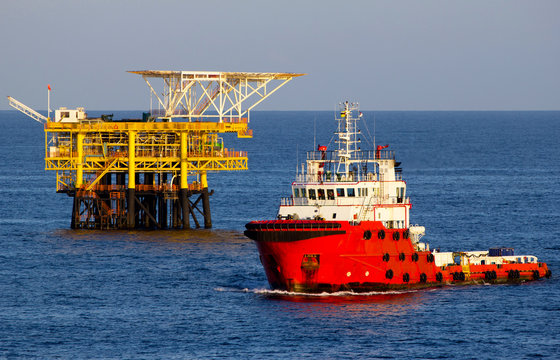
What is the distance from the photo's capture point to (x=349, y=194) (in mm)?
77625

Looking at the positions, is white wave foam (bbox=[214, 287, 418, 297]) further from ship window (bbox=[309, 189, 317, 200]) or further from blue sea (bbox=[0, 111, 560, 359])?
ship window (bbox=[309, 189, 317, 200])

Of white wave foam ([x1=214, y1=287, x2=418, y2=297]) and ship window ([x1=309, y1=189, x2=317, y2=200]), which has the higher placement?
ship window ([x1=309, y1=189, x2=317, y2=200])

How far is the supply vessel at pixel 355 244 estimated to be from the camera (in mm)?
73000

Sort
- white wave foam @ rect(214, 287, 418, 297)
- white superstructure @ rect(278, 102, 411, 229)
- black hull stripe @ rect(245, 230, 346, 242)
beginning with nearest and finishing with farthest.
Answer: black hull stripe @ rect(245, 230, 346, 242) < white wave foam @ rect(214, 287, 418, 297) < white superstructure @ rect(278, 102, 411, 229)

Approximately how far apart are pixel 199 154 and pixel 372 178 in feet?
91.4

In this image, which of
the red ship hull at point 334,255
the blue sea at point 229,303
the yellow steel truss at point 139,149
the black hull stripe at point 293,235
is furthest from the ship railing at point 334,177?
the yellow steel truss at point 139,149

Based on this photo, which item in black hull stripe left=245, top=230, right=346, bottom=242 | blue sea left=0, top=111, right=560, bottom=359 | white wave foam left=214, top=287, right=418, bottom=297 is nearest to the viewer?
blue sea left=0, top=111, right=560, bottom=359

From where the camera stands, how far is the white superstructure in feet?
253

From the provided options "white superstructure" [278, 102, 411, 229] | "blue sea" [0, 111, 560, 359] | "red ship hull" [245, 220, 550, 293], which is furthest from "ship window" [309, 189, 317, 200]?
"blue sea" [0, 111, 560, 359]

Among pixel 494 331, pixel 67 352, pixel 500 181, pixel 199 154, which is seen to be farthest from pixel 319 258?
pixel 500 181

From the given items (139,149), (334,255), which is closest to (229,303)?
(334,255)

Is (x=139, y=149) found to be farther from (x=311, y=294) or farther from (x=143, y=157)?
(x=311, y=294)

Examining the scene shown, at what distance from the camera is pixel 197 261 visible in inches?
3467

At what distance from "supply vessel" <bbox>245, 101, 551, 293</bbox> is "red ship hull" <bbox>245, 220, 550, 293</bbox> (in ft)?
0.19
